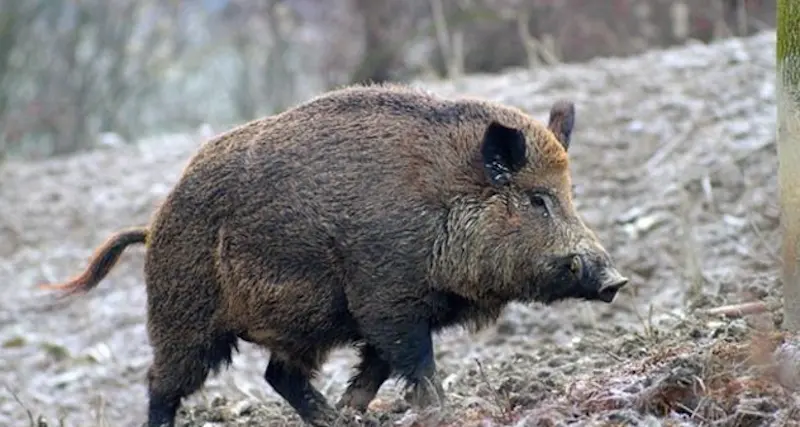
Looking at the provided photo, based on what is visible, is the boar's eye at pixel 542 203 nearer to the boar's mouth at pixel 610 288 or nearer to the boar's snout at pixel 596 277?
the boar's snout at pixel 596 277

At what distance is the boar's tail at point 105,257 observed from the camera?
632cm

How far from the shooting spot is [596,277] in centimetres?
521

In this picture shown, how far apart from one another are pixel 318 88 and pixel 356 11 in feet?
6.14

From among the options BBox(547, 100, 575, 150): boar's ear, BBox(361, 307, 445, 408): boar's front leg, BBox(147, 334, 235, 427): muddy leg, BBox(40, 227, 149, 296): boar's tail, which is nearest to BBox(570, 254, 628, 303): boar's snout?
BBox(361, 307, 445, 408): boar's front leg

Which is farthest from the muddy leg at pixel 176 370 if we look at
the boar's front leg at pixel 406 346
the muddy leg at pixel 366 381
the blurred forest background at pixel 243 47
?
the blurred forest background at pixel 243 47

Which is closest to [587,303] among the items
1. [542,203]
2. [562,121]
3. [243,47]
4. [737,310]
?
[737,310]

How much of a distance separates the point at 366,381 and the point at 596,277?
1.05 metres

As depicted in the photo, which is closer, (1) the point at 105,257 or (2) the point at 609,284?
(2) the point at 609,284

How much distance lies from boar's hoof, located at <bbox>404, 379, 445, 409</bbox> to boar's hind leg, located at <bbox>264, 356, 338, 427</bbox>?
1.67 feet

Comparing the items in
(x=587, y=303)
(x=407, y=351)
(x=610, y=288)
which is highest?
(x=610, y=288)

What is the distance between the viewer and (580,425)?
14.4 feet

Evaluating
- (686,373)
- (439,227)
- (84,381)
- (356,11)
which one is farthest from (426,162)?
(356,11)

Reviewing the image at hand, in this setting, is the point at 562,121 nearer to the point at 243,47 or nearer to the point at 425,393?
the point at 425,393

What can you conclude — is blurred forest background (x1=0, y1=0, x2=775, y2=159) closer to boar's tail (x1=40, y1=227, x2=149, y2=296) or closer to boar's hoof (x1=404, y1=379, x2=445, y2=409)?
boar's tail (x1=40, y1=227, x2=149, y2=296)
